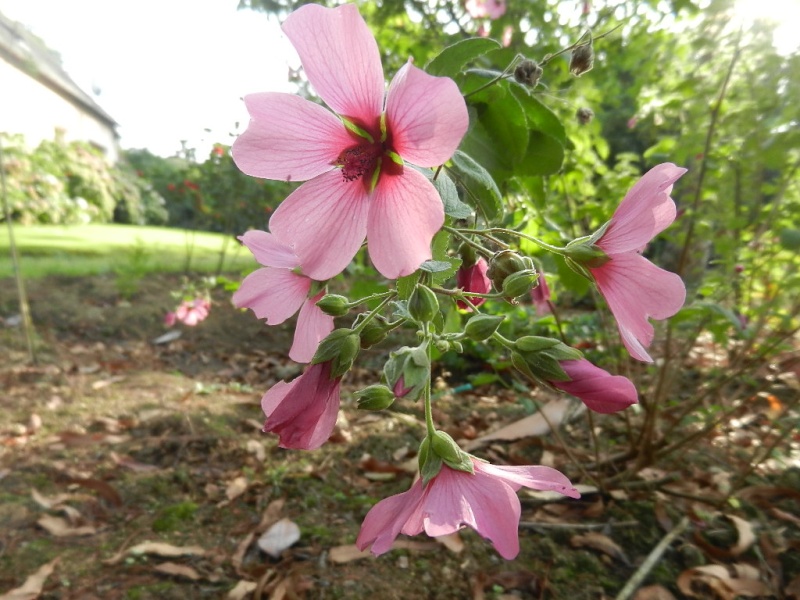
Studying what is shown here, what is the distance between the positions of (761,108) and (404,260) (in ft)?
4.98

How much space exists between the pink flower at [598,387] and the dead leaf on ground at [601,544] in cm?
104

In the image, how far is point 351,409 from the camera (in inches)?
101

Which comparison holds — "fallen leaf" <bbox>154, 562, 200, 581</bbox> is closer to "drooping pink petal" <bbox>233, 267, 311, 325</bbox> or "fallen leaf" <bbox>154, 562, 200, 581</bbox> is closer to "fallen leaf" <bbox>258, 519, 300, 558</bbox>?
"fallen leaf" <bbox>258, 519, 300, 558</bbox>

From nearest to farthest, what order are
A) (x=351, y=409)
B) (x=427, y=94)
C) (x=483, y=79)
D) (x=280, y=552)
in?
1. (x=427, y=94)
2. (x=483, y=79)
3. (x=280, y=552)
4. (x=351, y=409)

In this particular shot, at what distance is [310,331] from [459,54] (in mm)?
427

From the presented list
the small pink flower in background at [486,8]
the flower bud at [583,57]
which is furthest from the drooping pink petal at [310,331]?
the small pink flower in background at [486,8]

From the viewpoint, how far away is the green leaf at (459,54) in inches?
29.5

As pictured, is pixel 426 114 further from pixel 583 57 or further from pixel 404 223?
pixel 583 57

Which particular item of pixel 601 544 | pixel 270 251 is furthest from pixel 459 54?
pixel 601 544

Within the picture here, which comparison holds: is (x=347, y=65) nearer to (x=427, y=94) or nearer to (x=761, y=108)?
(x=427, y=94)

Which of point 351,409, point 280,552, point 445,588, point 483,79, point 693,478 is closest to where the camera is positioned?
point 483,79

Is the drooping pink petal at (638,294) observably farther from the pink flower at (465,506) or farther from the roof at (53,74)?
the roof at (53,74)

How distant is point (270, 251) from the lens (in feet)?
2.49

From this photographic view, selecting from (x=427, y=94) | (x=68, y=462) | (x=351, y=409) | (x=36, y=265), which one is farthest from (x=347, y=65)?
(x=36, y=265)
